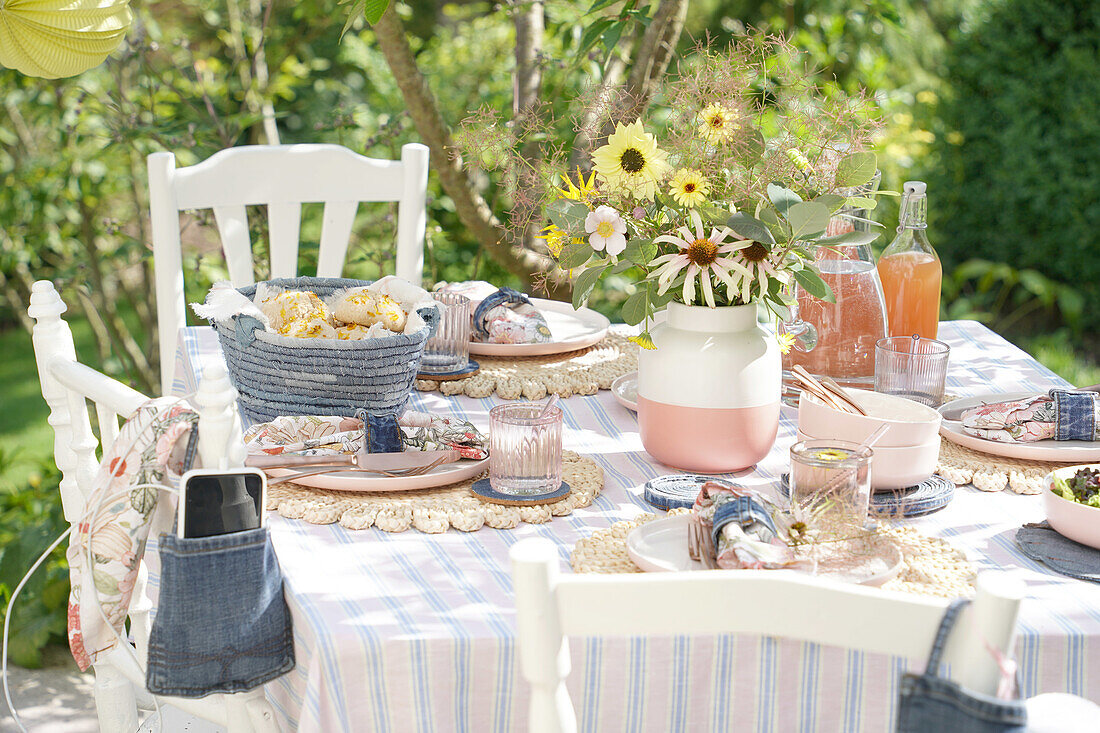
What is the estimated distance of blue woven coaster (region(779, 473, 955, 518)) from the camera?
46.7 inches

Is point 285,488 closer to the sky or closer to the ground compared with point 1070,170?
closer to the ground

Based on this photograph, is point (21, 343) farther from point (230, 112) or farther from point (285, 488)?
point (285, 488)

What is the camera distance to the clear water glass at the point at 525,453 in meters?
1.21

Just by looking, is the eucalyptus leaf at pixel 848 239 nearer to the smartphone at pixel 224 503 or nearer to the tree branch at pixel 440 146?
the smartphone at pixel 224 503

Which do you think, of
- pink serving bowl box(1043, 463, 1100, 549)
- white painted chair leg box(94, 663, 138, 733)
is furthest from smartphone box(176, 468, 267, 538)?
pink serving bowl box(1043, 463, 1100, 549)

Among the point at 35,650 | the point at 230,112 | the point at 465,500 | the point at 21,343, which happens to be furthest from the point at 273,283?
the point at 21,343

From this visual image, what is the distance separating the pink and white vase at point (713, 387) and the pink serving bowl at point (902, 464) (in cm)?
13

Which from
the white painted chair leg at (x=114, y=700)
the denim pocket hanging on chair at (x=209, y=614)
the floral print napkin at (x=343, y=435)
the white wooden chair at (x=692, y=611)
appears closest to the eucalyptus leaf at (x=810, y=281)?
the floral print napkin at (x=343, y=435)

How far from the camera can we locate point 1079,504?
108cm

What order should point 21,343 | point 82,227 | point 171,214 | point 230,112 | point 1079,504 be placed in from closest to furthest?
1. point 1079,504
2. point 171,214
3. point 230,112
4. point 82,227
5. point 21,343

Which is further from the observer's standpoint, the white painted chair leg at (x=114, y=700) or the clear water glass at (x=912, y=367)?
the clear water glass at (x=912, y=367)

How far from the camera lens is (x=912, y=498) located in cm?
120

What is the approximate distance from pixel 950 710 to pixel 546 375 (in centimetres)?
105

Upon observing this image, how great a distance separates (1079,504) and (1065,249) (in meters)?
3.57
